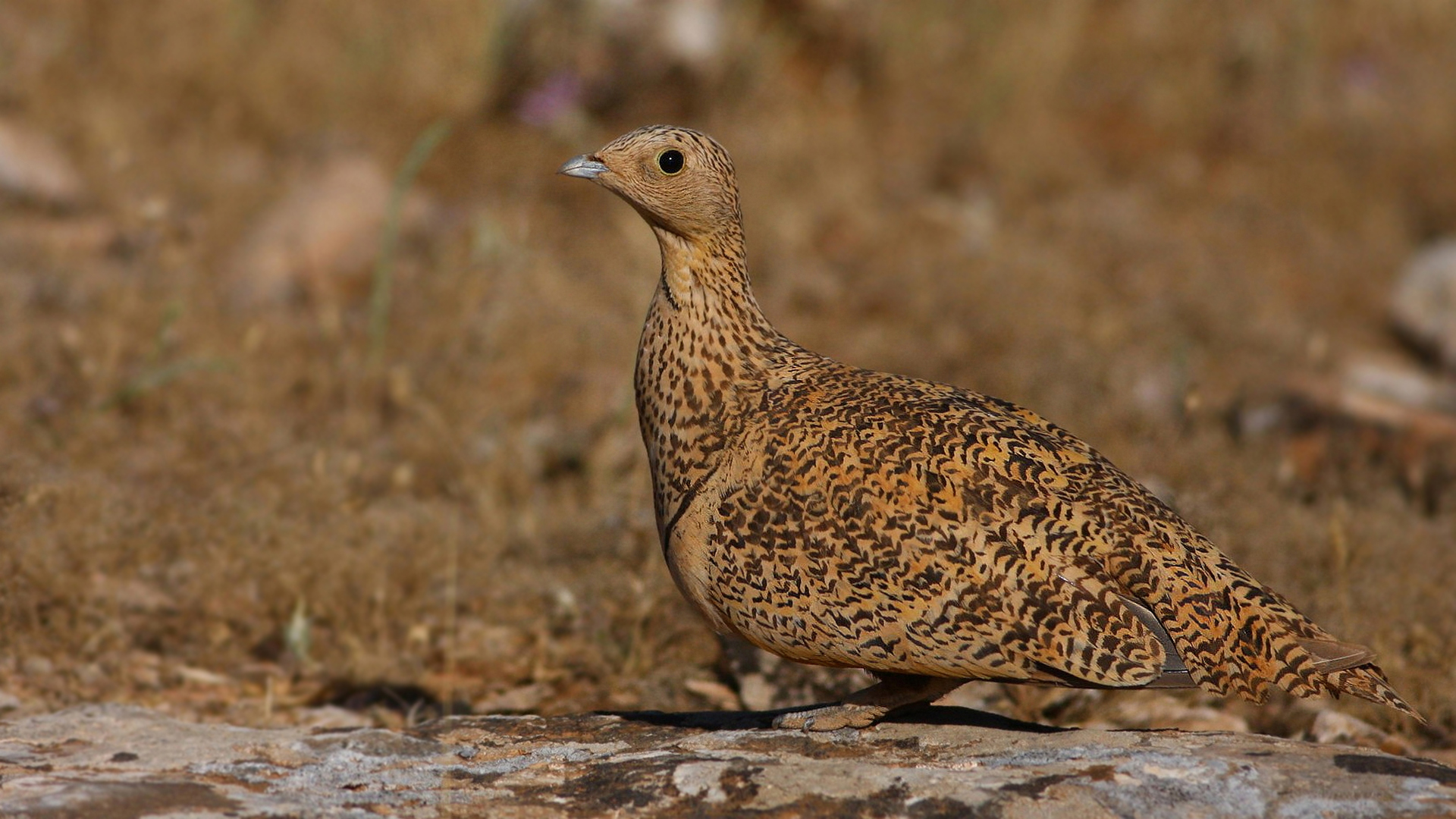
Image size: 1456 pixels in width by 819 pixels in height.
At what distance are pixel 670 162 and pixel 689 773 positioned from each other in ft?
6.17

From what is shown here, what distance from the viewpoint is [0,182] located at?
8.84 m

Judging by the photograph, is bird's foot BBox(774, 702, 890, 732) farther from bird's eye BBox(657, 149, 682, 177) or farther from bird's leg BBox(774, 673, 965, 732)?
bird's eye BBox(657, 149, 682, 177)

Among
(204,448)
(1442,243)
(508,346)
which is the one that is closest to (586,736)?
(204,448)

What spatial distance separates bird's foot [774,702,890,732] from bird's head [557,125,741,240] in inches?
57.7

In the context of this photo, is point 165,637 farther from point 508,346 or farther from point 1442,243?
point 1442,243

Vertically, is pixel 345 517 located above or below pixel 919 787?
above

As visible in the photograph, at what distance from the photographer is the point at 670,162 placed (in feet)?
14.6

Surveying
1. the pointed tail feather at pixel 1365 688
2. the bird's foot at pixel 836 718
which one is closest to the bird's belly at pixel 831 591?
the bird's foot at pixel 836 718

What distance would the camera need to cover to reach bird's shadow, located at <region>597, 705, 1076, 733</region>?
404 centimetres

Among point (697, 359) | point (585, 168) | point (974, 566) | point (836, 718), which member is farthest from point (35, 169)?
point (974, 566)

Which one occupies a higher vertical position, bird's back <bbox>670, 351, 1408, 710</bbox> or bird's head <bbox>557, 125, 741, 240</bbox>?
bird's head <bbox>557, 125, 741, 240</bbox>

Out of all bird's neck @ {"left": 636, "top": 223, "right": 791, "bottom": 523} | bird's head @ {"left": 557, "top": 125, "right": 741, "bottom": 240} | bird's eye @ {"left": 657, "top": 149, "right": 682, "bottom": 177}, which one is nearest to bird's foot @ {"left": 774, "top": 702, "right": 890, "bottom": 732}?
bird's neck @ {"left": 636, "top": 223, "right": 791, "bottom": 523}

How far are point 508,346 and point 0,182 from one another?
3.38m

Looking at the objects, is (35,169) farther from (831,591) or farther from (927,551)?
(927,551)
